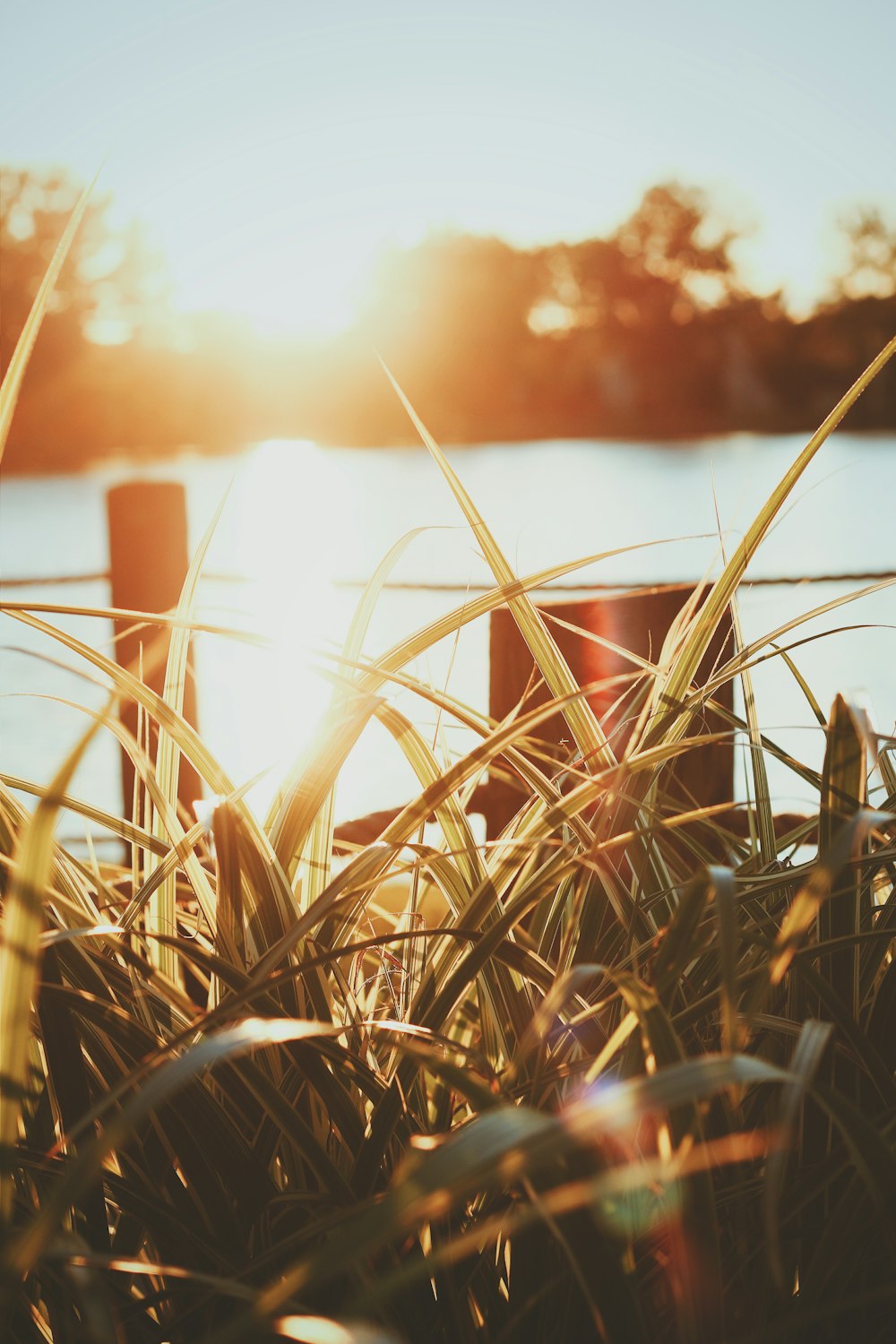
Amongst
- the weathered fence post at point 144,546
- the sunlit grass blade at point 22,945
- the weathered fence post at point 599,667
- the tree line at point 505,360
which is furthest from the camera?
the tree line at point 505,360

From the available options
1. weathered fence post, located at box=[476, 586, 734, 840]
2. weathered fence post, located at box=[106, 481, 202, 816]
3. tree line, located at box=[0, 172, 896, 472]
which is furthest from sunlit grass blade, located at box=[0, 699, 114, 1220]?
tree line, located at box=[0, 172, 896, 472]

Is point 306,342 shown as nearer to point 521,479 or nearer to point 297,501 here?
point 297,501

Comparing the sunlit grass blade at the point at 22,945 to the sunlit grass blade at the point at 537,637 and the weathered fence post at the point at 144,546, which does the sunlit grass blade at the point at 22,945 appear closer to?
the sunlit grass blade at the point at 537,637

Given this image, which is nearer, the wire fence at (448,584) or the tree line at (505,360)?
the wire fence at (448,584)

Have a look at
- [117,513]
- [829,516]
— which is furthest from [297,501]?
[117,513]

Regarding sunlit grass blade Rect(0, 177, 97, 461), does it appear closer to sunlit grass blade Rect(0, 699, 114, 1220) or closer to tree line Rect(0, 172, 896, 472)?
sunlit grass blade Rect(0, 699, 114, 1220)

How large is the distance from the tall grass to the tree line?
2202cm

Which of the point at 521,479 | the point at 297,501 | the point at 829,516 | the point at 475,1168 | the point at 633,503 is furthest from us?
the point at 521,479

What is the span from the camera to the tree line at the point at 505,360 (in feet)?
75.3

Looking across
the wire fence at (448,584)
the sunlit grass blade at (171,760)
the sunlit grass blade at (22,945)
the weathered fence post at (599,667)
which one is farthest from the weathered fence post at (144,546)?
the sunlit grass blade at (22,945)

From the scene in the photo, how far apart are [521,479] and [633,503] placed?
415 centimetres

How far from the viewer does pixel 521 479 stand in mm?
30953

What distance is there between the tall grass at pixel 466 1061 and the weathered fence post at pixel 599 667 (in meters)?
0.58

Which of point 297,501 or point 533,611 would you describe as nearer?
point 533,611
